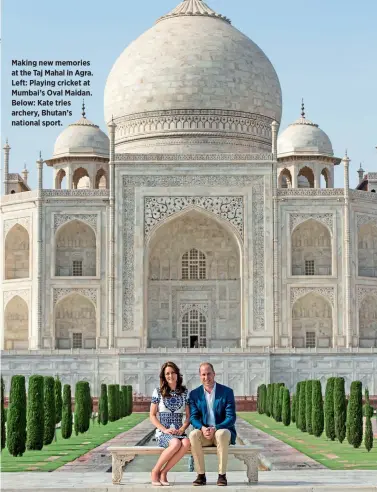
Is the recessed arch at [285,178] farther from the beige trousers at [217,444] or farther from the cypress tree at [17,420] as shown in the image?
the beige trousers at [217,444]

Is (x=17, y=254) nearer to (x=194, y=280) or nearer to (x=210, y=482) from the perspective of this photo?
(x=194, y=280)

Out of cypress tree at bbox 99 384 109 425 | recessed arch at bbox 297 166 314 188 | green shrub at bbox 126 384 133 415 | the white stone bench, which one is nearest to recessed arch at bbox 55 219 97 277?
green shrub at bbox 126 384 133 415

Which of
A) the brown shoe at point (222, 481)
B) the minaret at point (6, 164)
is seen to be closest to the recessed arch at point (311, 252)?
the minaret at point (6, 164)

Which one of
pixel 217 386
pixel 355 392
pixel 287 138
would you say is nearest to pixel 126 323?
pixel 287 138

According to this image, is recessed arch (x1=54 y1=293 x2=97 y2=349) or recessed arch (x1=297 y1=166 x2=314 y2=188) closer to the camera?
recessed arch (x1=54 y1=293 x2=97 y2=349)

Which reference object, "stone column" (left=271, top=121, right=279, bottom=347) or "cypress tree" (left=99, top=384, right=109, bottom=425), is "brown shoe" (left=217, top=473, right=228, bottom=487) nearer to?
"cypress tree" (left=99, top=384, right=109, bottom=425)

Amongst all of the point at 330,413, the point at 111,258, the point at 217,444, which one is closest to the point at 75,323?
the point at 111,258
